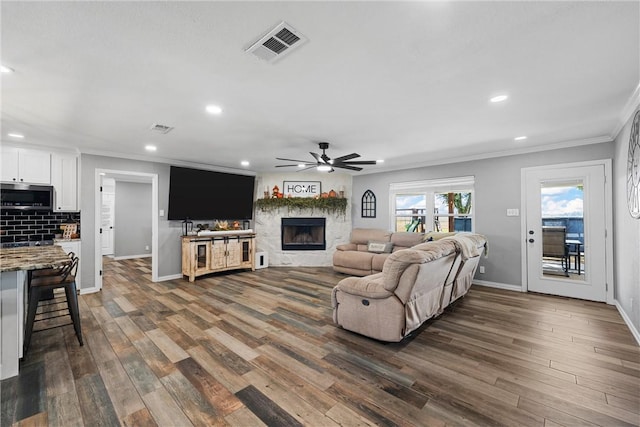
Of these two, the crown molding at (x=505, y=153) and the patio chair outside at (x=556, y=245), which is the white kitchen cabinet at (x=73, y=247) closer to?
the crown molding at (x=505, y=153)

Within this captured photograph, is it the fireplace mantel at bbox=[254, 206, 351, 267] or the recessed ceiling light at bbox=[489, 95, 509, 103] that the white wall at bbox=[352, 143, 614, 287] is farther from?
the fireplace mantel at bbox=[254, 206, 351, 267]

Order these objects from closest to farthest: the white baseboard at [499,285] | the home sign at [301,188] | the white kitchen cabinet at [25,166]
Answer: the white kitchen cabinet at [25,166]
the white baseboard at [499,285]
the home sign at [301,188]

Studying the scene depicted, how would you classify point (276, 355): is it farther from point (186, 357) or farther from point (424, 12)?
point (424, 12)

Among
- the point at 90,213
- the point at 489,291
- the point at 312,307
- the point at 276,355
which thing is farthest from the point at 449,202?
the point at 90,213

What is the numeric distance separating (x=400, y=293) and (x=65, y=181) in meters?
5.72

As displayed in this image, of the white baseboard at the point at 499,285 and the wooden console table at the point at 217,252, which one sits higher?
the wooden console table at the point at 217,252

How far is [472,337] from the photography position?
2.88 m

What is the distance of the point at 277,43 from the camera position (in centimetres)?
182

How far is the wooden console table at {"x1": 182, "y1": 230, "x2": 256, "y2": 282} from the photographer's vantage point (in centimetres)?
542

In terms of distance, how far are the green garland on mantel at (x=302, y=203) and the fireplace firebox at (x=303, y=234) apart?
34 cm

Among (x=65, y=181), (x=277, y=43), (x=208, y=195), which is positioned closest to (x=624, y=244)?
(x=277, y=43)

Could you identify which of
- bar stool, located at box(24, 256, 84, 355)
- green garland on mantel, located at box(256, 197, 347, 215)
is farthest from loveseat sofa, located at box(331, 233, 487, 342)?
green garland on mantel, located at box(256, 197, 347, 215)

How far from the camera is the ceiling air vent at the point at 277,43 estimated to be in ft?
5.60

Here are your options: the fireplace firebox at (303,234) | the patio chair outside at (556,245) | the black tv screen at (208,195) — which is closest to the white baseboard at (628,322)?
the patio chair outside at (556,245)
